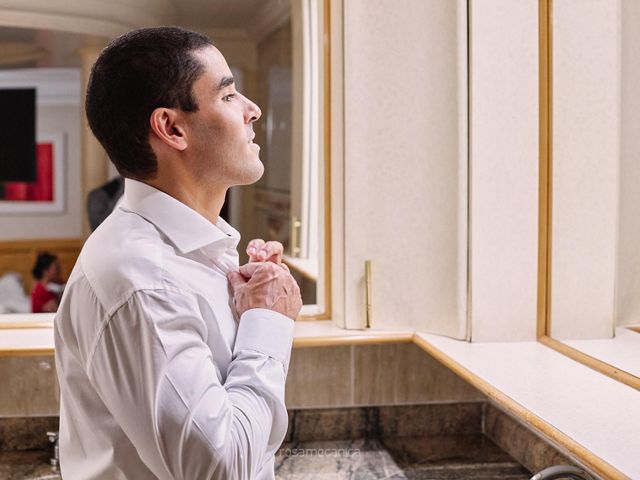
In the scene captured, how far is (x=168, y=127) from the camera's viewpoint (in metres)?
1.05

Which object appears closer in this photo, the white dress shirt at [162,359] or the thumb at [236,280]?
the white dress shirt at [162,359]

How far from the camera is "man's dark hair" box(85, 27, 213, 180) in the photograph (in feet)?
3.36

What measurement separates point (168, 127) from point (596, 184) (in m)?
1.01

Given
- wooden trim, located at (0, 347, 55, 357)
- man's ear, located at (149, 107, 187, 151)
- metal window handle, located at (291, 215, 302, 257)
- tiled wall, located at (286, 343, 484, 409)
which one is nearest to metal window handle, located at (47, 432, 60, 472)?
wooden trim, located at (0, 347, 55, 357)

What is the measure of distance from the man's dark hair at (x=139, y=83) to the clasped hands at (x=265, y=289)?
198mm

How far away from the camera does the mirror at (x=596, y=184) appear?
62.6 inches

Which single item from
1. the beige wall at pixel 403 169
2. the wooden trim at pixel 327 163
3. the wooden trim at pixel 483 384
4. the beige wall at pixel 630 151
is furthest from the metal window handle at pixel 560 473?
the wooden trim at pixel 327 163

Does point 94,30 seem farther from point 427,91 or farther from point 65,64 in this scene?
point 427,91

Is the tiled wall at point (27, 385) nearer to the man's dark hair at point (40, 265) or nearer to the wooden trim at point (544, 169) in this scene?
the man's dark hair at point (40, 265)

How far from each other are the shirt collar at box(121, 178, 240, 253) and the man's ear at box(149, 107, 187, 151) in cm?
7

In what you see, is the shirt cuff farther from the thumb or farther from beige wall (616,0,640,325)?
beige wall (616,0,640,325)

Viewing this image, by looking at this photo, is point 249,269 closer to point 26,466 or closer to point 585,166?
point 585,166

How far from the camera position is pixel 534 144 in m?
1.91

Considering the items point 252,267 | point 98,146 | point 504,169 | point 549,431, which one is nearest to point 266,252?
point 252,267
